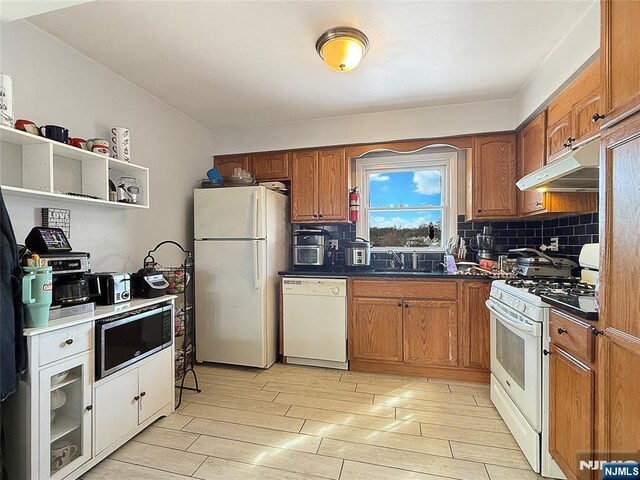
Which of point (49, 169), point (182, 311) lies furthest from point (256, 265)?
point (49, 169)

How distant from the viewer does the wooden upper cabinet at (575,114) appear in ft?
5.85

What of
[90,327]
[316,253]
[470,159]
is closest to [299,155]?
[316,253]

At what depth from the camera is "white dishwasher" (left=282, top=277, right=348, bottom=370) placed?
2.95m

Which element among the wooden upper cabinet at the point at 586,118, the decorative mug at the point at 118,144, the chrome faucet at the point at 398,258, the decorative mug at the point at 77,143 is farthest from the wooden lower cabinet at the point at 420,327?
the decorative mug at the point at 77,143

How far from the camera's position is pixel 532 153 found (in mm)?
2578

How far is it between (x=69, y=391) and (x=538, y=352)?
97.5 inches

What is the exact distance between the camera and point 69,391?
1599 mm

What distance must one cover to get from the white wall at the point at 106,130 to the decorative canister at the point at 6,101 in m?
0.30

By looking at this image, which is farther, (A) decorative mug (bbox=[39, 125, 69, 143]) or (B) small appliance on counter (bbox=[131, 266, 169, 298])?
(B) small appliance on counter (bbox=[131, 266, 169, 298])

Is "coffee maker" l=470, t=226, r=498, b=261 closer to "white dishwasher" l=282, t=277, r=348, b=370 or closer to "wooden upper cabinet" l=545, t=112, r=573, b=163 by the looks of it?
"wooden upper cabinet" l=545, t=112, r=573, b=163

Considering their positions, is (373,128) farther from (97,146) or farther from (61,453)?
(61,453)

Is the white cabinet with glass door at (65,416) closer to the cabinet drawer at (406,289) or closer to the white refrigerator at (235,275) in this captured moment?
the white refrigerator at (235,275)

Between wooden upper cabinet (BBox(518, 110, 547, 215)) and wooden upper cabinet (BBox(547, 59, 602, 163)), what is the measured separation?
3.1 inches

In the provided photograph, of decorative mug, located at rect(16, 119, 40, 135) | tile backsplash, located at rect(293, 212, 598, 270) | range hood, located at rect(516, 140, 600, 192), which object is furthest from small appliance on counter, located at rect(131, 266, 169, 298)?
range hood, located at rect(516, 140, 600, 192)
